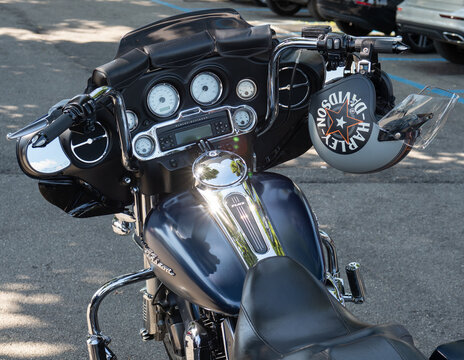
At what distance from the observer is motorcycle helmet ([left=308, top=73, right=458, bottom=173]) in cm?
220

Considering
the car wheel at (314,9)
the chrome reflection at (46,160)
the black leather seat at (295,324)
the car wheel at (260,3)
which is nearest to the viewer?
the black leather seat at (295,324)

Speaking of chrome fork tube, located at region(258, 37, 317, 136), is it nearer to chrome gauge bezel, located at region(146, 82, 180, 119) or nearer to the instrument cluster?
the instrument cluster

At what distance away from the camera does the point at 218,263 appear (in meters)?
2.18

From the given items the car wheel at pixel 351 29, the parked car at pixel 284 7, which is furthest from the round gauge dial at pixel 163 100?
the parked car at pixel 284 7

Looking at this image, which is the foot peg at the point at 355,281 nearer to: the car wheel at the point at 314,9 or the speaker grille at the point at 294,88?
the speaker grille at the point at 294,88

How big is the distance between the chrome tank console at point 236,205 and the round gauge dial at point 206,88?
0.24 meters

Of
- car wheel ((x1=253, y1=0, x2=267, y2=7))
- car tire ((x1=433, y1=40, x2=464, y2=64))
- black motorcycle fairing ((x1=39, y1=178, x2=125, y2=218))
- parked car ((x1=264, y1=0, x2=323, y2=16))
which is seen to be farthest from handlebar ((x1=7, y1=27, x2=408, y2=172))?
car wheel ((x1=253, y1=0, x2=267, y2=7))

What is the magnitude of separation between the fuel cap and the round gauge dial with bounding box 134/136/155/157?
0.59ft

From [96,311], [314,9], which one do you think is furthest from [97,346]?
[314,9]

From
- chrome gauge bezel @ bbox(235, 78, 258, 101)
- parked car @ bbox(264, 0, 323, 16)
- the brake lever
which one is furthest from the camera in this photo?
parked car @ bbox(264, 0, 323, 16)

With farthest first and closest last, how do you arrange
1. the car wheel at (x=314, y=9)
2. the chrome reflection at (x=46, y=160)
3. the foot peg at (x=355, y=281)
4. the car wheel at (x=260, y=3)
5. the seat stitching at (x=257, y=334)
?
the car wheel at (x=260, y=3) < the car wheel at (x=314, y=9) < the foot peg at (x=355, y=281) < the chrome reflection at (x=46, y=160) < the seat stitching at (x=257, y=334)

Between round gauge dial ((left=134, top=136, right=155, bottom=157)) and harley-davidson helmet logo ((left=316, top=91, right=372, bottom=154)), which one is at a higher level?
harley-davidson helmet logo ((left=316, top=91, right=372, bottom=154))

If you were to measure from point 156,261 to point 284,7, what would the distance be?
11.1m

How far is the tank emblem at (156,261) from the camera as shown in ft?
7.46
